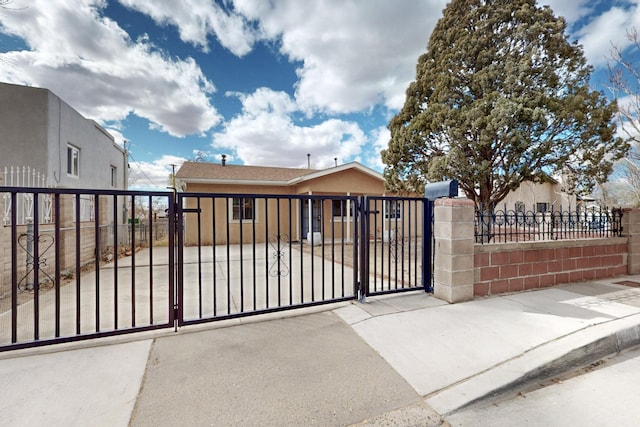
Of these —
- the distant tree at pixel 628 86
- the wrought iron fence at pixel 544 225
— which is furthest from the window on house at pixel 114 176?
the distant tree at pixel 628 86

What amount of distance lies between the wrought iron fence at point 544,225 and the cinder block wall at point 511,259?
0.20 meters

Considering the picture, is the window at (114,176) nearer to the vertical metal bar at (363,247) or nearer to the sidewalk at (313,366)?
the sidewalk at (313,366)

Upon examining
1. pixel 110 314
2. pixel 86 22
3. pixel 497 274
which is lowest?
pixel 110 314

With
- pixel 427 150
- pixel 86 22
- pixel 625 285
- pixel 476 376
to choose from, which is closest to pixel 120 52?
pixel 86 22

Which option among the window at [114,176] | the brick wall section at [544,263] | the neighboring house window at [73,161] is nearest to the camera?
the brick wall section at [544,263]

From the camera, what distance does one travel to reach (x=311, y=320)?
10.9ft

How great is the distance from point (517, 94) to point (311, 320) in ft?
25.9

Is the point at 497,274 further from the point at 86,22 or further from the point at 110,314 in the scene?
the point at 86,22

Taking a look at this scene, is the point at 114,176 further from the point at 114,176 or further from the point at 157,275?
the point at 157,275

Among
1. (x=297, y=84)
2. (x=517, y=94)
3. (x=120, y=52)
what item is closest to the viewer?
(x=517, y=94)

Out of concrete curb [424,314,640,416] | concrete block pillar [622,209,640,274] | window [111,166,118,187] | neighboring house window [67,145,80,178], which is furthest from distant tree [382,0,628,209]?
window [111,166,118,187]

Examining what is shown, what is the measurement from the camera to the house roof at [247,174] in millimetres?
11406

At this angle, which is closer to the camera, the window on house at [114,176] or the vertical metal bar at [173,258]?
the vertical metal bar at [173,258]

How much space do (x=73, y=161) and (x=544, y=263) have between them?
1240 centimetres
